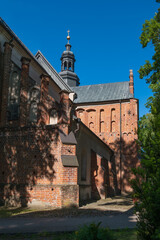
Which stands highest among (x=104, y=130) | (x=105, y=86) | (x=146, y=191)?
(x=105, y=86)

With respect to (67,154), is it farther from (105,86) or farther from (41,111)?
(105,86)

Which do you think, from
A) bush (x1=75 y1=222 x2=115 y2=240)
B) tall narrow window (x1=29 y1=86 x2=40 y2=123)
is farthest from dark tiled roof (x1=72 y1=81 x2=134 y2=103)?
bush (x1=75 y1=222 x2=115 y2=240)

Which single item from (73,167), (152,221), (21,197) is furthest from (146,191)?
(21,197)

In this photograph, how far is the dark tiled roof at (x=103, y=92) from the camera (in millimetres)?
32103

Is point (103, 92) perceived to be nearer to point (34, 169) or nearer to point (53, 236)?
point (34, 169)

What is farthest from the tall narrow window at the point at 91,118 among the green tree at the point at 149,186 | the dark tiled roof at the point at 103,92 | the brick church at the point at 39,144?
the green tree at the point at 149,186

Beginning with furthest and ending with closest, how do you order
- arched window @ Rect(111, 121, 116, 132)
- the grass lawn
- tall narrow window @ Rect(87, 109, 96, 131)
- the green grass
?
tall narrow window @ Rect(87, 109, 96, 131), arched window @ Rect(111, 121, 116, 132), the green grass, the grass lawn

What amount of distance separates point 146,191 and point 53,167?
350 inches

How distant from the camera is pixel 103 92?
111ft

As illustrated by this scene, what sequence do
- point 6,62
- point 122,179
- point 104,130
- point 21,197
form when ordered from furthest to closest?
point 104,130, point 122,179, point 6,62, point 21,197

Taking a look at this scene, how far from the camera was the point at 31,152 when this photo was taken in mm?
12852

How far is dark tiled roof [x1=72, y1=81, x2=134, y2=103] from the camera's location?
105 ft

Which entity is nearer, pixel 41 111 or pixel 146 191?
pixel 146 191

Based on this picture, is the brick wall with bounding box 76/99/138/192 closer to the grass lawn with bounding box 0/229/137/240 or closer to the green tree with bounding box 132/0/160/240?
the grass lawn with bounding box 0/229/137/240
